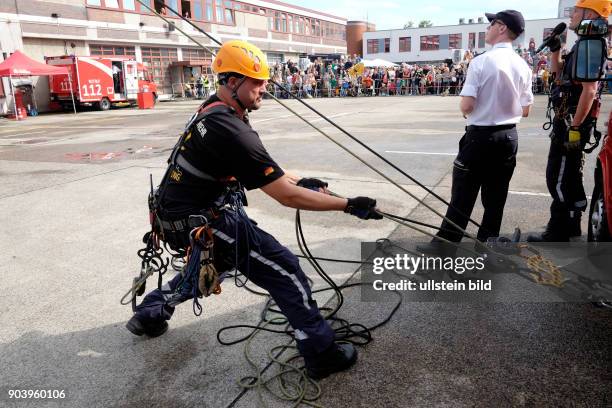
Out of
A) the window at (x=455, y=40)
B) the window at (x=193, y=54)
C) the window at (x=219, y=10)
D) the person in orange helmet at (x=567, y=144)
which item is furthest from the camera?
the window at (x=455, y=40)

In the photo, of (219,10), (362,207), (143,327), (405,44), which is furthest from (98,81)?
(405,44)

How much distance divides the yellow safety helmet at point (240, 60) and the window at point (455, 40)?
6980 cm

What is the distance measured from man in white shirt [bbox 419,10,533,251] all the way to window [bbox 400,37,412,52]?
70.5m

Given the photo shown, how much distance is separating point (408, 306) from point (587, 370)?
1.25 metres

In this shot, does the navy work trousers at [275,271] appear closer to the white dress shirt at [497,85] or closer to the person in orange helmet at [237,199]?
the person in orange helmet at [237,199]

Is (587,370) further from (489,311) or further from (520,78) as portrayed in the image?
(520,78)

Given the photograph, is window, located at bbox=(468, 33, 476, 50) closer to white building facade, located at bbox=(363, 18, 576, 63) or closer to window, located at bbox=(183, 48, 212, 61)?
white building facade, located at bbox=(363, 18, 576, 63)

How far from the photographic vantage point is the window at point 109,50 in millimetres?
33594

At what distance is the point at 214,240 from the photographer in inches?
107

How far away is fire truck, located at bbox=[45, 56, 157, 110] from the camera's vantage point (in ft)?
83.8

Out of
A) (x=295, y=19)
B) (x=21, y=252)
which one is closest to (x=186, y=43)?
(x=295, y=19)

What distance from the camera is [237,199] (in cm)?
290

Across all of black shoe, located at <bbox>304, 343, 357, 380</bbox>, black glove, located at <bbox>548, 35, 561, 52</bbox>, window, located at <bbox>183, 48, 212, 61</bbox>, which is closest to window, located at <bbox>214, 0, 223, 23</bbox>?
window, located at <bbox>183, 48, 212, 61</bbox>

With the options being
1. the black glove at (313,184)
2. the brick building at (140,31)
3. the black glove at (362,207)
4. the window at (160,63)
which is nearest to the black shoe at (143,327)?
the black glove at (313,184)
